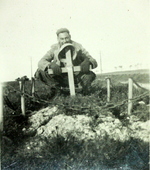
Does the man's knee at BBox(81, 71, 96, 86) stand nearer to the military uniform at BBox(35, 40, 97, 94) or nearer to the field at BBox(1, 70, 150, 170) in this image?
the military uniform at BBox(35, 40, 97, 94)

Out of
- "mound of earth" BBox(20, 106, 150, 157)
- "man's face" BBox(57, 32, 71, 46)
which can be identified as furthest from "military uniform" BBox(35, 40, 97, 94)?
"mound of earth" BBox(20, 106, 150, 157)

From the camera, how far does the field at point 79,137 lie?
278 centimetres

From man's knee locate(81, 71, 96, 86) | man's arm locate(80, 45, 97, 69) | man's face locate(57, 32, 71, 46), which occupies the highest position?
man's face locate(57, 32, 71, 46)

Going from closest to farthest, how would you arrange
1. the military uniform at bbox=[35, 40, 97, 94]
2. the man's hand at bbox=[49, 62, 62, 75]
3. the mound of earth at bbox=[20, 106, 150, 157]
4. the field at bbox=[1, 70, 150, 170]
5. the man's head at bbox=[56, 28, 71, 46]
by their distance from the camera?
the field at bbox=[1, 70, 150, 170] → the mound of earth at bbox=[20, 106, 150, 157] → the man's head at bbox=[56, 28, 71, 46] → the man's hand at bbox=[49, 62, 62, 75] → the military uniform at bbox=[35, 40, 97, 94]

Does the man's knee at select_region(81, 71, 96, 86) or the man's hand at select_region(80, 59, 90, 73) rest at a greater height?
the man's hand at select_region(80, 59, 90, 73)

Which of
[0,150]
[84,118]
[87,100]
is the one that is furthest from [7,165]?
[87,100]

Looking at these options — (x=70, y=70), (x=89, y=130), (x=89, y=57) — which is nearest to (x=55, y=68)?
(x=70, y=70)

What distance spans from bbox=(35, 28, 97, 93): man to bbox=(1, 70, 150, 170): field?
38 cm

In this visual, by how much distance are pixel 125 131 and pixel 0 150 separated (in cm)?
204

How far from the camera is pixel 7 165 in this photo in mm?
2996

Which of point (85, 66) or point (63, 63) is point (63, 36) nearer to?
point (63, 63)

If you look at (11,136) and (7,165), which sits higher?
(11,136)

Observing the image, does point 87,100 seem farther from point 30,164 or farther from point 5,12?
point 5,12

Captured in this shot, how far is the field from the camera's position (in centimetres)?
278
